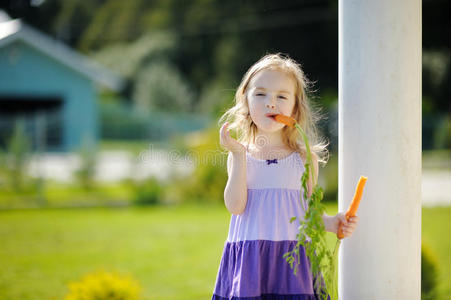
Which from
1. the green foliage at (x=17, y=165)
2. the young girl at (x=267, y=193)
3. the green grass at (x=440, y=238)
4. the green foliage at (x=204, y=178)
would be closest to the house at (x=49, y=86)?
the green foliage at (x=17, y=165)

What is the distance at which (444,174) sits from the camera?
14586 millimetres

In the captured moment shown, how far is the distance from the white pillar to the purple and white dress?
0.28m

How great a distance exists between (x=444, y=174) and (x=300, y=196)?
45.3 feet

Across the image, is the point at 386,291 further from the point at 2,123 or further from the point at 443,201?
the point at 2,123

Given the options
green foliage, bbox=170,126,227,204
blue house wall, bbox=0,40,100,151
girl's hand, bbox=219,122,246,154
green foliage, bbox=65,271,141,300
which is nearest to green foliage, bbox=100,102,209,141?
blue house wall, bbox=0,40,100,151

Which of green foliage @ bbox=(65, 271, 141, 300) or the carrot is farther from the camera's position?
green foliage @ bbox=(65, 271, 141, 300)

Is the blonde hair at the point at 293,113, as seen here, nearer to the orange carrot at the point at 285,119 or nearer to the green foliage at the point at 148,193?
the orange carrot at the point at 285,119

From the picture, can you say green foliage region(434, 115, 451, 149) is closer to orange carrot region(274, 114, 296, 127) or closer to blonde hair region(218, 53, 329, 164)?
blonde hair region(218, 53, 329, 164)

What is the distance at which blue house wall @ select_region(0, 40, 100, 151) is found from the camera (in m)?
15.9

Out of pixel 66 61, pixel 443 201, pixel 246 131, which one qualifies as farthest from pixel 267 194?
pixel 66 61

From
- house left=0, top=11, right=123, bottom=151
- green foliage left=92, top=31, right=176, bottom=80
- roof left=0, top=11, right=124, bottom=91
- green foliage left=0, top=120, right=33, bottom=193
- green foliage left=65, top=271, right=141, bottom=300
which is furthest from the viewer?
green foliage left=92, top=31, right=176, bottom=80

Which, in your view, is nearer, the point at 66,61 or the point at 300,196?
the point at 300,196

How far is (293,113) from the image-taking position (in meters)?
2.29

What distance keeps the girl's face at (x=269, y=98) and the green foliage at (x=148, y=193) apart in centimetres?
884
